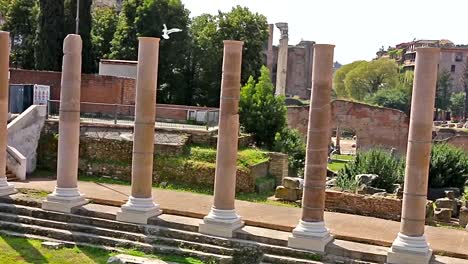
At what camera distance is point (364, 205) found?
19484 millimetres

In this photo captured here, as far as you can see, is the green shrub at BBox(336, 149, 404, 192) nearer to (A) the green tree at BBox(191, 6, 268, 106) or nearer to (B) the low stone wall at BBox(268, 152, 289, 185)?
(B) the low stone wall at BBox(268, 152, 289, 185)

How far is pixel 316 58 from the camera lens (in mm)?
14383

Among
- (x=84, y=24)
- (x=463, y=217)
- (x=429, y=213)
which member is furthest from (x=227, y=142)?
(x=84, y=24)

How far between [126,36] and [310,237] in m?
29.7

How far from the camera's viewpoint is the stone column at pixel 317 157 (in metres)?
14.3

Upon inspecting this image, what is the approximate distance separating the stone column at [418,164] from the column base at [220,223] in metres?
3.96

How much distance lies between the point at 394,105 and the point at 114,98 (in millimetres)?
50567

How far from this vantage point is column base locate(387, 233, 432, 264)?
1337 cm

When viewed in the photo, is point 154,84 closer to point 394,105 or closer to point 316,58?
point 316,58

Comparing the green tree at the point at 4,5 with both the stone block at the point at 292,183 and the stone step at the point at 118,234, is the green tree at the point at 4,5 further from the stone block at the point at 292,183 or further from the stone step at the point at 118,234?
the stone step at the point at 118,234

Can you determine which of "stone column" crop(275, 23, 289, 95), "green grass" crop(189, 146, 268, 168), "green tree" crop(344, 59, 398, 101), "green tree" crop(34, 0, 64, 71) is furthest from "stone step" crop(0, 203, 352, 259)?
"green tree" crop(344, 59, 398, 101)

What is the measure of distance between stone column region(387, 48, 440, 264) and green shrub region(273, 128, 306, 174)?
48.9 ft

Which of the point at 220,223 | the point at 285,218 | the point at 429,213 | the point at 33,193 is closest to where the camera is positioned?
the point at 220,223

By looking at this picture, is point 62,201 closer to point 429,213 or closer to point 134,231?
point 134,231
